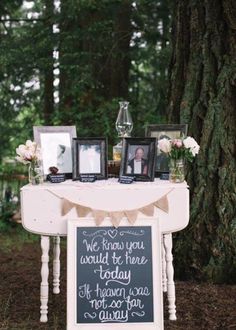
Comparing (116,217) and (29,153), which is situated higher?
(29,153)

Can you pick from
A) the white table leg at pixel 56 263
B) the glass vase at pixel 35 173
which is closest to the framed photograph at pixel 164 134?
the glass vase at pixel 35 173

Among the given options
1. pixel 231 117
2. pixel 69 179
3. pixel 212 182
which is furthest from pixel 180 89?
pixel 69 179

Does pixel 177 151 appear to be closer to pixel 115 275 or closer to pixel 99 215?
pixel 99 215

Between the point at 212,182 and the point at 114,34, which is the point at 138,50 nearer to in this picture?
the point at 114,34

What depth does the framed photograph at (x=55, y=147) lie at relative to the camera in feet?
11.0

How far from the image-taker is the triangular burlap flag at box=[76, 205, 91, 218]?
311cm

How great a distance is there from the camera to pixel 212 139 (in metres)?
3.98

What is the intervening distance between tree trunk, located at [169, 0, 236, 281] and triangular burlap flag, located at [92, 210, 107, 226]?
3.69ft

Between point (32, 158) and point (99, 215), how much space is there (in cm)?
51

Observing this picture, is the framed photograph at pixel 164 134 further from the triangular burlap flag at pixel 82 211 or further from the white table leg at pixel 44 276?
the white table leg at pixel 44 276

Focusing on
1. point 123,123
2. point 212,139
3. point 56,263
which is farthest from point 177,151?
point 56,263

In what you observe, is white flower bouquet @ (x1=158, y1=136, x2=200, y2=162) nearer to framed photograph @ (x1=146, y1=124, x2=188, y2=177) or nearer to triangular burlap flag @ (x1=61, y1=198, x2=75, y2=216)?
framed photograph @ (x1=146, y1=124, x2=188, y2=177)

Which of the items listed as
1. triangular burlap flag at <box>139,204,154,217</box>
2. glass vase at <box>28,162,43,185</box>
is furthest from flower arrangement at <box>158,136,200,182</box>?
glass vase at <box>28,162,43,185</box>

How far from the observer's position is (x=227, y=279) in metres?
4.00
